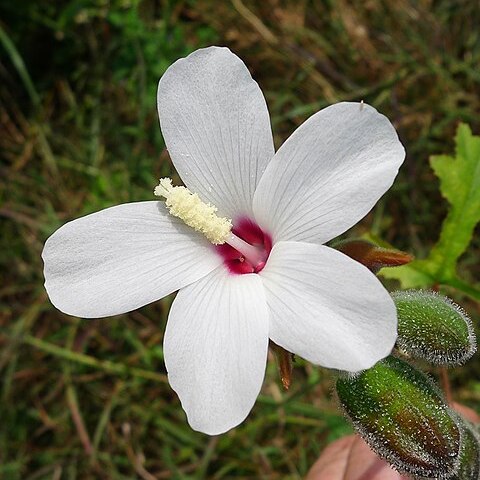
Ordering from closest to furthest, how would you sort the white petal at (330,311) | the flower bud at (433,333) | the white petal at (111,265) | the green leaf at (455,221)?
the white petal at (330,311), the white petal at (111,265), the flower bud at (433,333), the green leaf at (455,221)

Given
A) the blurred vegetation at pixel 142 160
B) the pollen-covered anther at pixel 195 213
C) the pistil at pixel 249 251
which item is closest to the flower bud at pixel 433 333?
the pistil at pixel 249 251

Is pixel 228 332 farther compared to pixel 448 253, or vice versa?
pixel 448 253

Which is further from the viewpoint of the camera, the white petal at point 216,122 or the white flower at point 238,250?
the white petal at point 216,122

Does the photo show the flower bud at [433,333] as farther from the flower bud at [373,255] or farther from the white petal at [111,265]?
the white petal at [111,265]

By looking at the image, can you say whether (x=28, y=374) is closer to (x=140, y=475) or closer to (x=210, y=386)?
(x=140, y=475)

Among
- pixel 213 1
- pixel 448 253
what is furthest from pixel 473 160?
pixel 213 1

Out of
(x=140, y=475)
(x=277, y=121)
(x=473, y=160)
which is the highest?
(x=473, y=160)
